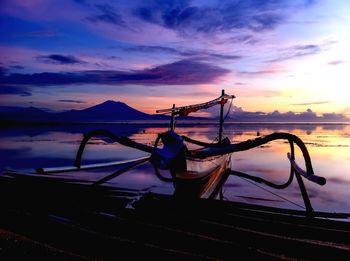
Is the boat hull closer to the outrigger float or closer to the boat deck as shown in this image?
the outrigger float

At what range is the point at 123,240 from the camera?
4.56 metres

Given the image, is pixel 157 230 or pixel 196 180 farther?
pixel 196 180

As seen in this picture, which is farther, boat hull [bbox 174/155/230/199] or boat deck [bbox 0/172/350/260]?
boat hull [bbox 174/155/230/199]

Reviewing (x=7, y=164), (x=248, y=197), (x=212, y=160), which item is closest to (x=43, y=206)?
(x=212, y=160)

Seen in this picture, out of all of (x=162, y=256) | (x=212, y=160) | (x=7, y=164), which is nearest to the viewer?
(x=162, y=256)

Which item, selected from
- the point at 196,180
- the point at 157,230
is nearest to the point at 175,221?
the point at 157,230

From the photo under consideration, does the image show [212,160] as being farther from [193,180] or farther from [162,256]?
[162,256]

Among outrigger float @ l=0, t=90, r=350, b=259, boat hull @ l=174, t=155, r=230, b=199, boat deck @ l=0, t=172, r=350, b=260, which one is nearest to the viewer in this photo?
boat deck @ l=0, t=172, r=350, b=260

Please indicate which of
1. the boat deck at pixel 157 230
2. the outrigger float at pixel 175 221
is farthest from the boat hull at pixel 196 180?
the boat deck at pixel 157 230

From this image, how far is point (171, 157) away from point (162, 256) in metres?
3.80

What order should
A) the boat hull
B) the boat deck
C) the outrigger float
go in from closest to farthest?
the boat deck → the outrigger float → the boat hull

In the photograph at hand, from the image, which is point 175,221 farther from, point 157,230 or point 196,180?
point 196,180

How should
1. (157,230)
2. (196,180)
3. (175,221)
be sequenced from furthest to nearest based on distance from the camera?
(196,180), (175,221), (157,230)

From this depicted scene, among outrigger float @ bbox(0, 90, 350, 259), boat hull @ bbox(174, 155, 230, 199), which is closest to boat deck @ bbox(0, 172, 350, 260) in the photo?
outrigger float @ bbox(0, 90, 350, 259)
